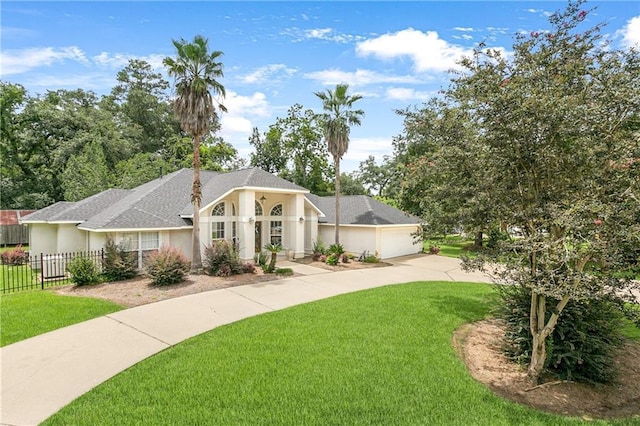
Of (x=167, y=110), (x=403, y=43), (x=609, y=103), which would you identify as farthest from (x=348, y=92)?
(x=167, y=110)

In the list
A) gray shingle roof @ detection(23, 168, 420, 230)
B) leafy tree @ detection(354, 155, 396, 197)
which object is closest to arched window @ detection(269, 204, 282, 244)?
gray shingle roof @ detection(23, 168, 420, 230)

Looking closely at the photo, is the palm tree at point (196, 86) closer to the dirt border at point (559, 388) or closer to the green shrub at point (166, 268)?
the green shrub at point (166, 268)

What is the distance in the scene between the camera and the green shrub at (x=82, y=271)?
41.5ft

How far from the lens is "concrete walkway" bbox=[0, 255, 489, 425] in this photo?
5324 millimetres

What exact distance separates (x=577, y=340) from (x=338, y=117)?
677 inches

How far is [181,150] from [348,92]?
1103 inches

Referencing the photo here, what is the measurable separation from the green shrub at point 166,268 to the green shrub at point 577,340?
11.4 m

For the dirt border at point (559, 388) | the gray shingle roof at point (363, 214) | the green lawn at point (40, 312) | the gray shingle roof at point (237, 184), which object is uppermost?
the gray shingle roof at point (237, 184)

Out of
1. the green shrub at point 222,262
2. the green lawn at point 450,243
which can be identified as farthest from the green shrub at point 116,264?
the green lawn at point 450,243

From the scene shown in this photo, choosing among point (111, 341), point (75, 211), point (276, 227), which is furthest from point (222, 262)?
point (75, 211)

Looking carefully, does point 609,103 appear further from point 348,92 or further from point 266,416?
point 348,92

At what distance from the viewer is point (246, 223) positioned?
17.8 meters

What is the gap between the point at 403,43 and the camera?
12133 mm

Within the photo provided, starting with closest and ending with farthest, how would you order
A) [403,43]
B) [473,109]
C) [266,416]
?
1. [266,416]
2. [473,109]
3. [403,43]
